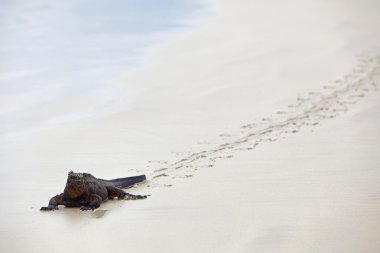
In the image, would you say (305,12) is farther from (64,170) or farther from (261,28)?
(64,170)

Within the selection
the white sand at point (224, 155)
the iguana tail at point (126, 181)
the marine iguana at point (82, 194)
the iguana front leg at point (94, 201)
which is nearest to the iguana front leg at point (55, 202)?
the marine iguana at point (82, 194)

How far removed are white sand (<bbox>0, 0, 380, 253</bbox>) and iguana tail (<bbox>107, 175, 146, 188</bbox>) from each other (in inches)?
5.5

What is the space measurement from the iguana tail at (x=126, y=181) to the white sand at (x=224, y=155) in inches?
5.5

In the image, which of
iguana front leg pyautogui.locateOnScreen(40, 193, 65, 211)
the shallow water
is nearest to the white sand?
iguana front leg pyautogui.locateOnScreen(40, 193, 65, 211)

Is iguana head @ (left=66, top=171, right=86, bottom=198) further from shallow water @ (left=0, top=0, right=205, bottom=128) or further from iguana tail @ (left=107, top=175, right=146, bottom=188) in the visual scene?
shallow water @ (left=0, top=0, right=205, bottom=128)

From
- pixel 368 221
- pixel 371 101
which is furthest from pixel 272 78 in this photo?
pixel 368 221

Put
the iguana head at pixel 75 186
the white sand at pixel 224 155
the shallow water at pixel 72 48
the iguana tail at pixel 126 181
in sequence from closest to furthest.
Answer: the white sand at pixel 224 155, the iguana head at pixel 75 186, the iguana tail at pixel 126 181, the shallow water at pixel 72 48

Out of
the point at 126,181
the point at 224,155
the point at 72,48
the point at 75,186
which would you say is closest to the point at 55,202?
the point at 75,186

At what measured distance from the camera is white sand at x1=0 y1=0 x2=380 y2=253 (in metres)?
6.13

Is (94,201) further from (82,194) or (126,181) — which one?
(126,181)

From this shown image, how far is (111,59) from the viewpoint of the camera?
14516mm

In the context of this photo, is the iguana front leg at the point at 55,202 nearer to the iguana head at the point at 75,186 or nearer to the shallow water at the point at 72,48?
the iguana head at the point at 75,186

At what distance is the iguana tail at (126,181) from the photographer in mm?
7547

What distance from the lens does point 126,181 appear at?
299 inches
